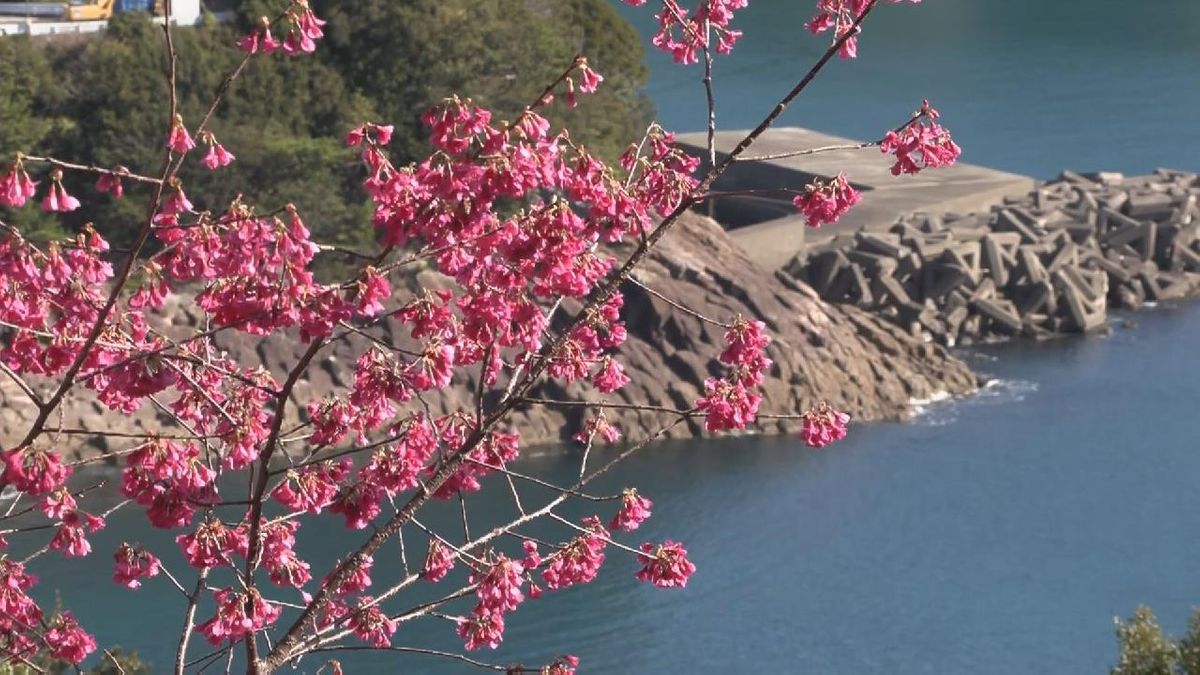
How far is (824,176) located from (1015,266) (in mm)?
4450

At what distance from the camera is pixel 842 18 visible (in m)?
7.09

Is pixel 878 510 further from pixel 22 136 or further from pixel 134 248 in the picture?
pixel 134 248

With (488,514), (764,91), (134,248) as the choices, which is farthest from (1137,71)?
(134,248)

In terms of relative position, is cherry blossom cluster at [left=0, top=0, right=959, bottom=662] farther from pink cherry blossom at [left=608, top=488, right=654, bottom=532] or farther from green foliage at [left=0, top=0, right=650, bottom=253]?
green foliage at [left=0, top=0, right=650, bottom=253]

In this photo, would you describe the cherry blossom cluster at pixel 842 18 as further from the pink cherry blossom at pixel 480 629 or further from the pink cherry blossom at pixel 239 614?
the pink cherry blossom at pixel 239 614

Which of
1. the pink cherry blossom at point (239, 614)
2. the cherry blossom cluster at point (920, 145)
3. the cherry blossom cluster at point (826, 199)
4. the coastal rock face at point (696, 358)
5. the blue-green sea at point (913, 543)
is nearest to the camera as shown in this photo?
the pink cherry blossom at point (239, 614)

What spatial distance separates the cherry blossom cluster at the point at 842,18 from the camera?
6949 millimetres

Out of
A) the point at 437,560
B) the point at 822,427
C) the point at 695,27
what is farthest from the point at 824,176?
the point at 437,560

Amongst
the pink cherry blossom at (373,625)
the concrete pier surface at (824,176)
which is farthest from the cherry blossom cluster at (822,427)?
the concrete pier surface at (824,176)

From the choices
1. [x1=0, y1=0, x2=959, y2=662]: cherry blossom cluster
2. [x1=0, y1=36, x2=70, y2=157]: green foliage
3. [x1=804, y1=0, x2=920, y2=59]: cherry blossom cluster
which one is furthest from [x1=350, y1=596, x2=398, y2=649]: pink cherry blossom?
[x1=0, y1=36, x2=70, y2=157]: green foliage

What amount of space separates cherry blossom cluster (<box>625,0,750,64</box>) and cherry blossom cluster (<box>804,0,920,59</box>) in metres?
0.29

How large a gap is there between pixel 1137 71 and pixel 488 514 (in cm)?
4302

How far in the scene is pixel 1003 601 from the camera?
2323cm

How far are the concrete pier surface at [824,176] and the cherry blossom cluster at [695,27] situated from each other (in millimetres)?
28195
